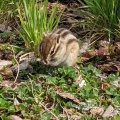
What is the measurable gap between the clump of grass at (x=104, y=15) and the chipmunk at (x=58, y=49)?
1.05 metres

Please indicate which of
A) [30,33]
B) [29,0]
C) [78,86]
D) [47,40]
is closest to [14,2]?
[29,0]

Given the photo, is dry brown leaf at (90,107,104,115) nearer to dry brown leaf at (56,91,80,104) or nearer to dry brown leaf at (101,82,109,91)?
dry brown leaf at (56,91,80,104)

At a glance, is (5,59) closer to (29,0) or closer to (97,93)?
(29,0)

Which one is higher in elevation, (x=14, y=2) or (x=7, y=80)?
(x=14, y=2)

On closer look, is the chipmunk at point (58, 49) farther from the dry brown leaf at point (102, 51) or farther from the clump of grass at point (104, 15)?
the clump of grass at point (104, 15)

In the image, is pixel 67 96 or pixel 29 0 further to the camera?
pixel 29 0

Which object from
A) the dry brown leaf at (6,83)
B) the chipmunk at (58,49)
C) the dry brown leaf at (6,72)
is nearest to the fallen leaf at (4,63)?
the dry brown leaf at (6,72)

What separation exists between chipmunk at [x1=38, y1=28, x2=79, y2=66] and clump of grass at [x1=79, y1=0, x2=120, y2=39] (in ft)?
3.44

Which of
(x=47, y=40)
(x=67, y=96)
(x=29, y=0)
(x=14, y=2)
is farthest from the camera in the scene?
(x=14, y=2)

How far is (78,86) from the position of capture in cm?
583

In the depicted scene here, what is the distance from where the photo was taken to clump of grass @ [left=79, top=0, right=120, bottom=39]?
726 cm

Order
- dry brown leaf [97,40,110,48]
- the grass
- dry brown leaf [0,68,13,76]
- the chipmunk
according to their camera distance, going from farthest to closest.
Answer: dry brown leaf [97,40,110,48], dry brown leaf [0,68,13,76], the chipmunk, the grass

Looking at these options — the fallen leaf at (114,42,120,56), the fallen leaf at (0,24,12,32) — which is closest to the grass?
the fallen leaf at (114,42,120,56)

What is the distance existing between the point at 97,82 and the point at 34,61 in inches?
40.5
